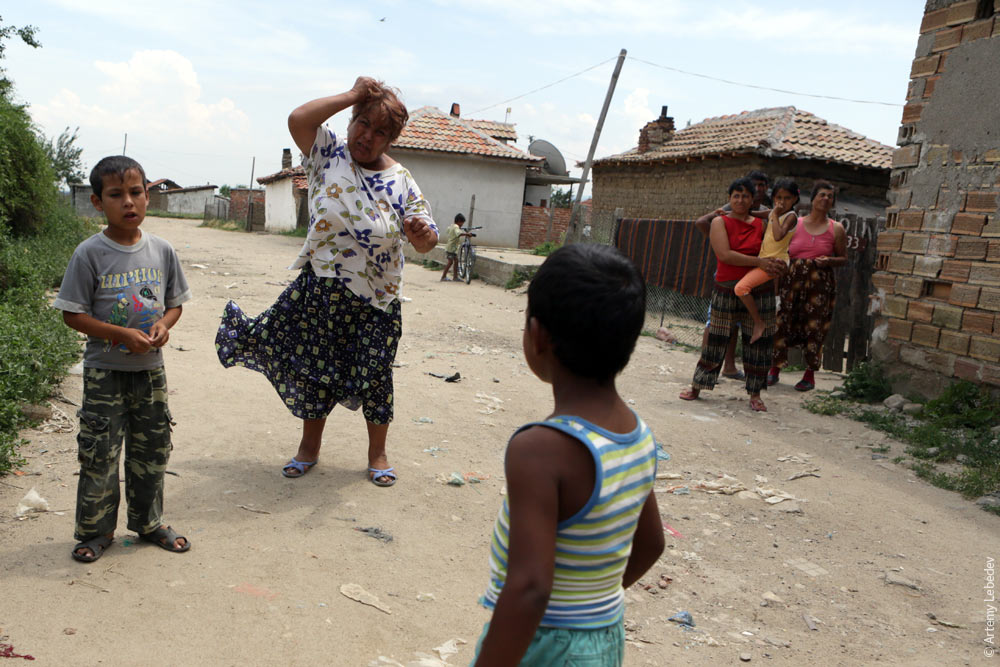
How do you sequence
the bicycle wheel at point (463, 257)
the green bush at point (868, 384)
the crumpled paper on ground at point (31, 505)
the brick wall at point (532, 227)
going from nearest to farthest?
the crumpled paper on ground at point (31, 505) < the green bush at point (868, 384) < the bicycle wheel at point (463, 257) < the brick wall at point (532, 227)

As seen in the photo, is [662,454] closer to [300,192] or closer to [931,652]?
[931,652]

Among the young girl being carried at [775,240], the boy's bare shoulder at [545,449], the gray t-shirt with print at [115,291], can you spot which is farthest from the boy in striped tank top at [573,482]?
the young girl being carried at [775,240]

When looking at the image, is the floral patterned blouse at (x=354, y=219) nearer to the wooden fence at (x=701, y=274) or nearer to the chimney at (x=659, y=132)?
the wooden fence at (x=701, y=274)

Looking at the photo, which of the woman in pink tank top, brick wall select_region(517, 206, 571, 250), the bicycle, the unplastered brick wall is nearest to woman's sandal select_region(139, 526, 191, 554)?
the woman in pink tank top

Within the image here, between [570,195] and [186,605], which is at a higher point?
[570,195]

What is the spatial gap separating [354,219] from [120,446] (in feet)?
4.59

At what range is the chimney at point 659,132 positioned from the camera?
1933 centimetres

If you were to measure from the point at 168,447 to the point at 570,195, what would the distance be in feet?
130

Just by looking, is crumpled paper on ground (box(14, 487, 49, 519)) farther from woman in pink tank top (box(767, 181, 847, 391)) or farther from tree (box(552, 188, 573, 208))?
tree (box(552, 188, 573, 208))

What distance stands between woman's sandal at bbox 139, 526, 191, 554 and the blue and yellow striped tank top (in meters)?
2.08

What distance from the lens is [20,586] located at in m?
2.68

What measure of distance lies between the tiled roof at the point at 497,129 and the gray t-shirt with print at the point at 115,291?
2763cm

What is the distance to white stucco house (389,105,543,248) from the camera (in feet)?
84.1

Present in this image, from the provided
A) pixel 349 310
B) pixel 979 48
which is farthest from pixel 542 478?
pixel 979 48
